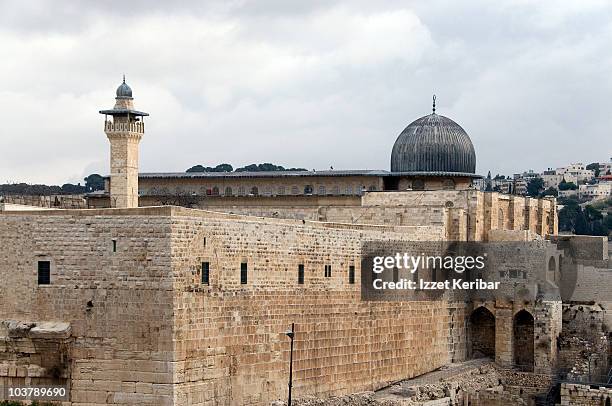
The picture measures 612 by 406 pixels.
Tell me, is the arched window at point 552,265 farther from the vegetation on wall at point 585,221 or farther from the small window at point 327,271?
the vegetation on wall at point 585,221

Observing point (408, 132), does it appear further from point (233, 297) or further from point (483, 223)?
point (233, 297)

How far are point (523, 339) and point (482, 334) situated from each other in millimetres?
1323

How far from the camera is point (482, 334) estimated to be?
3644 cm

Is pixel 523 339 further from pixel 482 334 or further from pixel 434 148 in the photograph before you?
pixel 434 148

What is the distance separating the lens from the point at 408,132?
40.7m

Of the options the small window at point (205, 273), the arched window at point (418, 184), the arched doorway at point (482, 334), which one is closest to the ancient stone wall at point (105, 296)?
the small window at point (205, 273)

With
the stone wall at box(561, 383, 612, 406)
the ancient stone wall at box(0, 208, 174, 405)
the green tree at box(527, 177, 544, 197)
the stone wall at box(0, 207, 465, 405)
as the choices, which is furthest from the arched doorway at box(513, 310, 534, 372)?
the green tree at box(527, 177, 544, 197)

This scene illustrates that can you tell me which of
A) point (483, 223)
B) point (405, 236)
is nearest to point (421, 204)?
point (483, 223)

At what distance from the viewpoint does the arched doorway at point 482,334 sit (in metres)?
36.2

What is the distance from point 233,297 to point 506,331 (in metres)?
13.9

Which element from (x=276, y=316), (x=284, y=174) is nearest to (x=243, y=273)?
(x=276, y=316)

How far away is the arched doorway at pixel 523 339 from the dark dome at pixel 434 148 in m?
6.27

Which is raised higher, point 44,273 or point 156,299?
point 44,273

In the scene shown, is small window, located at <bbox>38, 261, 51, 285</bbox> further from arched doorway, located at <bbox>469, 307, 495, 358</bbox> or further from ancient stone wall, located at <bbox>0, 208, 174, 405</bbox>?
arched doorway, located at <bbox>469, 307, 495, 358</bbox>
